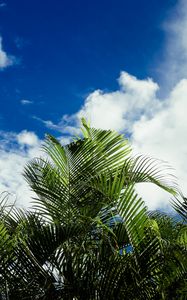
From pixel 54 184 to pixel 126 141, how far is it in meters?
0.88

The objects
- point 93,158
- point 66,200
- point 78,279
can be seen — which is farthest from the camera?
point 93,158

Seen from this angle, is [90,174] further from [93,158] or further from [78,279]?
[78,279]

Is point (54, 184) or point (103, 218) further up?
point (54, 184)

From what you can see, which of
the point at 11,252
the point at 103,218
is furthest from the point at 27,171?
the point at 11,252

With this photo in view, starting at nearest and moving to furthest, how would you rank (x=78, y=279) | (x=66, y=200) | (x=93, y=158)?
(x=78, y=279) < (x=66, y=200) < (x=93, y=158)

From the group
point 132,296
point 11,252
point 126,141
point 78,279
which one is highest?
point 126,141

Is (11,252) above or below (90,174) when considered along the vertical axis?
below

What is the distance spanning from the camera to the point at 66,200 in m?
4.33

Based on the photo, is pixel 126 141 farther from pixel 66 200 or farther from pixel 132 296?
pixel 132 296

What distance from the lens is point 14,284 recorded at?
12.2 feet

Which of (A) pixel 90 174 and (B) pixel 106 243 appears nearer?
(B) pixel 106 243

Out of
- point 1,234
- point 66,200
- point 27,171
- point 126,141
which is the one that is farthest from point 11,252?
point 126,141

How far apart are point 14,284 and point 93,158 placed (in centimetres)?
143

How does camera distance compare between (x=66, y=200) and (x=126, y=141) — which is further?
(x=126, y=141)
